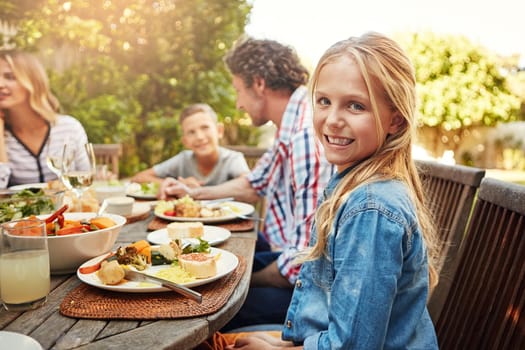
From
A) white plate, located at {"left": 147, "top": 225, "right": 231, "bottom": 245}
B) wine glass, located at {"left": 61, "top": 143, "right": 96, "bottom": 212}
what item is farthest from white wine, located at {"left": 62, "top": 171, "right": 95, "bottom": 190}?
white plate, located at {"left": 147, "top": 225, "right": 231, "bottom": 245}

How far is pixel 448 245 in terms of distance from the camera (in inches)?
64.4

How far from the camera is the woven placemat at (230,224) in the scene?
1.91m

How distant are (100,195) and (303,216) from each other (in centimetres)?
96

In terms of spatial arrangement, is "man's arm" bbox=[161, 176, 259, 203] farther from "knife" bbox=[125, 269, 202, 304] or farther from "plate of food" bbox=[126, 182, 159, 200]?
"knife" bbox=[125, 269, 202, 304]

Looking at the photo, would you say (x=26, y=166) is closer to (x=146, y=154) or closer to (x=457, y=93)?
(x=146, y=154)

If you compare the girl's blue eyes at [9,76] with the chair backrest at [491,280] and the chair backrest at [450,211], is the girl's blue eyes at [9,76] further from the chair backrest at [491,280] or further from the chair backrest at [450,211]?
the chair backrest at [491,280]

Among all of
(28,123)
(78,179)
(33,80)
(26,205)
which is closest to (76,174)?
(78,179)

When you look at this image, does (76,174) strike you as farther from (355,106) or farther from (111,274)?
(355,106)

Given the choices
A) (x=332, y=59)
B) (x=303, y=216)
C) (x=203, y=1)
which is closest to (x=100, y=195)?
(x=303, y=216)

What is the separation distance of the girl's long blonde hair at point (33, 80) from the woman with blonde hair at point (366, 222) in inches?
101

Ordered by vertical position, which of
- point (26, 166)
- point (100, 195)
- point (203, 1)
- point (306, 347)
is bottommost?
point (26, 166)

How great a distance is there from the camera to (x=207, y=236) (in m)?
1.73

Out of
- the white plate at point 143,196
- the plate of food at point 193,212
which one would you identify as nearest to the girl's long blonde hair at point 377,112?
the plate of food at point 193,212

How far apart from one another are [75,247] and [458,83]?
56.2 feet
